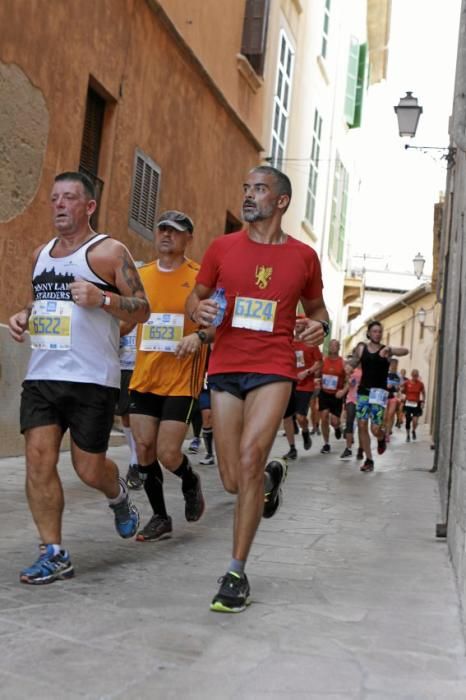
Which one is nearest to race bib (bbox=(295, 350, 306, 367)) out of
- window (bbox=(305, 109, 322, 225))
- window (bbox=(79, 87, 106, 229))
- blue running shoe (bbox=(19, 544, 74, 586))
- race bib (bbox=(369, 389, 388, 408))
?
race bib (bbox=(369, 389, 388, 408))

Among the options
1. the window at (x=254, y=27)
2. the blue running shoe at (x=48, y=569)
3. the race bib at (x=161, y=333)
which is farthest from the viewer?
the window at (x=254, y=27)

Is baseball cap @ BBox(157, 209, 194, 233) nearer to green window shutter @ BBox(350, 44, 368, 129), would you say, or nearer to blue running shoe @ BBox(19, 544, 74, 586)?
blue running shoe @ BBox(19, 544, 74, 586)

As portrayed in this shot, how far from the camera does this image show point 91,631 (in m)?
3.64

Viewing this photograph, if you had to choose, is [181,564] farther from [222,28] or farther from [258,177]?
[222,28]

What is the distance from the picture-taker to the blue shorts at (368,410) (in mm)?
12781

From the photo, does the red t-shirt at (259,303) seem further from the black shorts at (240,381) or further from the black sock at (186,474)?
the black sock at (186,474)

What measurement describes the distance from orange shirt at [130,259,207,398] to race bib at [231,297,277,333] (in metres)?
1.50

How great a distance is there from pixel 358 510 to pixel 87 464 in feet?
12.6

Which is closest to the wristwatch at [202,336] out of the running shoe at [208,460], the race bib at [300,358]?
the running shoe at [208,460]

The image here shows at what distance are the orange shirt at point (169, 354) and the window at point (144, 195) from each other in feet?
19.7

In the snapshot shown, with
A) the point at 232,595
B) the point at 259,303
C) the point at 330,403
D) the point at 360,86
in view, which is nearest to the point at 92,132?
the point at 330,403

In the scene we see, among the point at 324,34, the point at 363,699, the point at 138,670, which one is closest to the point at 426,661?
the point at 363,699

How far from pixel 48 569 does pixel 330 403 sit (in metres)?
12.1

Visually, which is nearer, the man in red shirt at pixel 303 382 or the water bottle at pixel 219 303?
the water bottle at pixel 219 303
